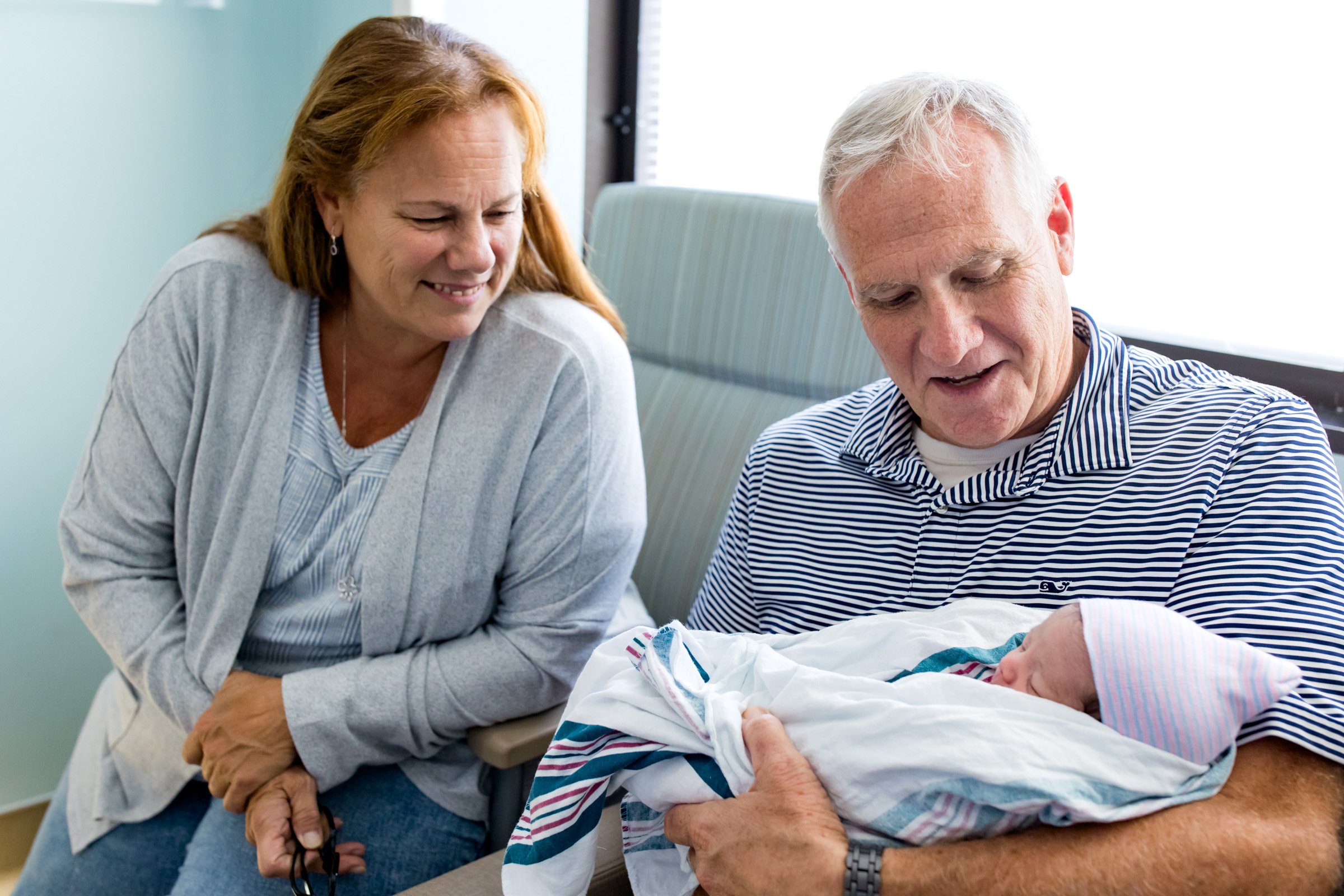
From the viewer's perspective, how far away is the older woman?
1482 mm

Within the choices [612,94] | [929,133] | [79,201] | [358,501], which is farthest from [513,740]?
[612,94]

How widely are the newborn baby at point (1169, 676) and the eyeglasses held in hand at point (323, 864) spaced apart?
0.96 metres

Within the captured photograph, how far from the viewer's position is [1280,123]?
61.4 inches

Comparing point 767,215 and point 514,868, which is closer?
point 514,868

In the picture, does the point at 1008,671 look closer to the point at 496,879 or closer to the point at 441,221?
the point at 496,879

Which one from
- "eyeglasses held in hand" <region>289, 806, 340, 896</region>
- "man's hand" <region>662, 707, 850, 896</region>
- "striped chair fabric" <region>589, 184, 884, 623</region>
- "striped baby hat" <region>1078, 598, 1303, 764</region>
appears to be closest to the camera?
"striped baby hat" <region>1078, 598, 1303, 764</region>

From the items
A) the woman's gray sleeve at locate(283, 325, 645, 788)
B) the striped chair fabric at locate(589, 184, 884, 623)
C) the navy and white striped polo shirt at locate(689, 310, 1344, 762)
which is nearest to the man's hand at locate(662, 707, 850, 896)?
the navy and white striped polo shirt at locate(689, 310, 1344, 762)

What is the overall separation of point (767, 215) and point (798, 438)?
1.90 feet

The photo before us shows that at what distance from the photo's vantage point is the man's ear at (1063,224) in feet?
3.99

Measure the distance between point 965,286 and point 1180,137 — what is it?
0.76 m

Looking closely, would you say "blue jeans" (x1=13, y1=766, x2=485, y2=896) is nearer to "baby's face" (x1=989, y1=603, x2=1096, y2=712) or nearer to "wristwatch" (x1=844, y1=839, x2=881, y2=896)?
"wristwatch" (x1=844, y1=839, x2=881, y2=896)

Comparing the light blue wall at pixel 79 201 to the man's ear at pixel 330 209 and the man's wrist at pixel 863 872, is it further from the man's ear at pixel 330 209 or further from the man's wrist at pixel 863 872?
the man's wrist at pixel 863 872

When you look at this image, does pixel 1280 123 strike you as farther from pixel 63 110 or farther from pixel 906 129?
pixel 63 110

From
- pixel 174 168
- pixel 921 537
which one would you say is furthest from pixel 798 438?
pixel 174 168
